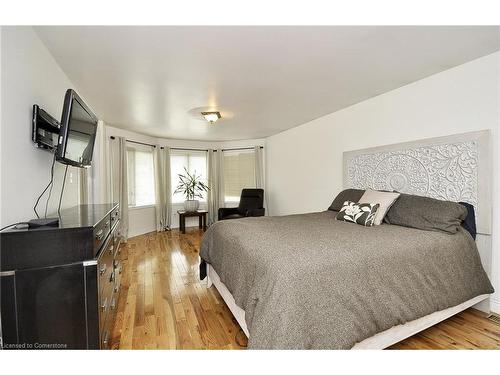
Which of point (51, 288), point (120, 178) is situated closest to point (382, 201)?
point (51, 288)

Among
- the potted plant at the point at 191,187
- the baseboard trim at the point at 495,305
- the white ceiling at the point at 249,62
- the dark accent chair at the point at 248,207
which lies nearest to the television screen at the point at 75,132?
the white ceiling at the point at 249,62

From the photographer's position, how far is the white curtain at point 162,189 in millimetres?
5539

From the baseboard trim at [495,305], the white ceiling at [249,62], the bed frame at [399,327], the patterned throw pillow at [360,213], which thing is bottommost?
the baseboard trim at [495,305]

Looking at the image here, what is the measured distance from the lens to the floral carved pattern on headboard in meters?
2.19

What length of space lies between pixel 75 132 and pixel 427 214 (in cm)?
297

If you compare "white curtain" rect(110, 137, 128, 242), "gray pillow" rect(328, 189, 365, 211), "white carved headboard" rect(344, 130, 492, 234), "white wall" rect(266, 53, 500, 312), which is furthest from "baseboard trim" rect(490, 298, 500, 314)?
"white curtain" rect(110, 137, 128, 242)

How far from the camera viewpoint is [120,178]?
4.66 metres

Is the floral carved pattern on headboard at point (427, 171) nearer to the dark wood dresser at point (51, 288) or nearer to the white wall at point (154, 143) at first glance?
the dark wood dresser at point (51, 288)

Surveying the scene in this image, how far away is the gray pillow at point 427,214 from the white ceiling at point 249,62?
1.30m

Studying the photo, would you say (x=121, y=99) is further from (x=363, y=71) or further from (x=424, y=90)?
(x=424, y=90)

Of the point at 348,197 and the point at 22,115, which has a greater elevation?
the point at 22,115

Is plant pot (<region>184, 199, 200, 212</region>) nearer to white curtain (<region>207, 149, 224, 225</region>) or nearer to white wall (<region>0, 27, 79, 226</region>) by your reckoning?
white curtain (<region>207, 149, 224, 225</region>)

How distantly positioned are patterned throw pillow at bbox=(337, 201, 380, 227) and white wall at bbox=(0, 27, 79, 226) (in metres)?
2.66

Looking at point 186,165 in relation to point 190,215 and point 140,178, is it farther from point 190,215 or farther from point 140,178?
point 190,215
